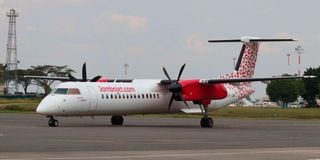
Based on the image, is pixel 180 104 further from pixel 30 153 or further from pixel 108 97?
pixel 30 153

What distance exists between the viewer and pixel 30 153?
19891 millimetres

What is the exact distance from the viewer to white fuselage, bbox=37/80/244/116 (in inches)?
1500

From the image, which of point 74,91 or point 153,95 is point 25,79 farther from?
point 74,91

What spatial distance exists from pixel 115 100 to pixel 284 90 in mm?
126496

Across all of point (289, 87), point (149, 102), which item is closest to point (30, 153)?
point (149, 102)

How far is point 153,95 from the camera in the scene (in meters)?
43.2

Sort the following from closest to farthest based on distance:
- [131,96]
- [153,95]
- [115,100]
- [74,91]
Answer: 1. [74,91]
2. [115,100]
3. [131,96]
4. [153,95]

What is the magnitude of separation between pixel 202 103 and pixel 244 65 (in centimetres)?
475

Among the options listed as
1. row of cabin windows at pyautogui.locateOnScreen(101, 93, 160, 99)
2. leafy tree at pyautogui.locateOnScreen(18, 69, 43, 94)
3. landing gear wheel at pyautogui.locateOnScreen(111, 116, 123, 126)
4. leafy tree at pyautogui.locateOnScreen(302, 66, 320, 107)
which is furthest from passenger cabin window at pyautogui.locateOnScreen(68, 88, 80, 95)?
leafy tree at pyautogui.locateOnScreen(18, 69, 43, 94)

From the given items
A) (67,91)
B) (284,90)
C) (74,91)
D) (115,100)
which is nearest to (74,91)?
(74,91)

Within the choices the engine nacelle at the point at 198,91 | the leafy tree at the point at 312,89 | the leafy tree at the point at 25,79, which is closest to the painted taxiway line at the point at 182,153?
the engine nacelle at the point at 198,91

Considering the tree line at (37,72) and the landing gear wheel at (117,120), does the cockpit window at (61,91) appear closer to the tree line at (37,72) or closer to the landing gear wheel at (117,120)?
the landing gear wheel at (117,120)

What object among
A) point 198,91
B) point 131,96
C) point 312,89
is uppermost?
point 198,91

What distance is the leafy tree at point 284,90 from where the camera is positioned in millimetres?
156200
